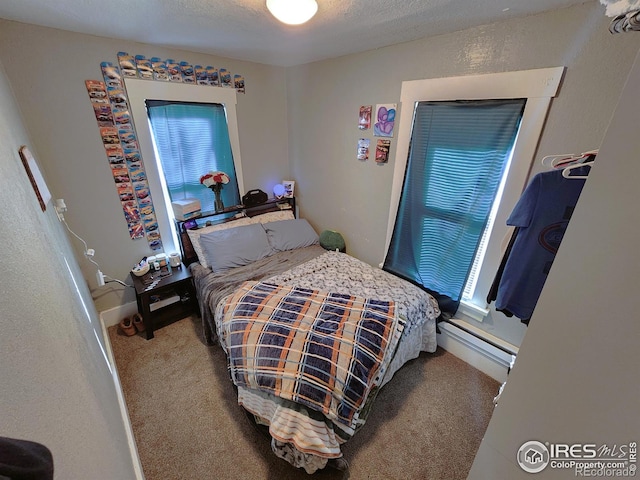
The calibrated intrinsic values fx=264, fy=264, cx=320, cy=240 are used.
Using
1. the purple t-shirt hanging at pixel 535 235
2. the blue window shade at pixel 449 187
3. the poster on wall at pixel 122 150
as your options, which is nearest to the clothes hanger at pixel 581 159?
the purple t-shirt hanging at pixel 535 235

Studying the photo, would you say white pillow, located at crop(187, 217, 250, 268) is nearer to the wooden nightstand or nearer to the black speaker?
the wooden nightstand

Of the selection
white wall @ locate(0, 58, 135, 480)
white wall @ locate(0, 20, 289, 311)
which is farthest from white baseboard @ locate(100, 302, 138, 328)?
white wall @ locate(0, 58, 135, 480)

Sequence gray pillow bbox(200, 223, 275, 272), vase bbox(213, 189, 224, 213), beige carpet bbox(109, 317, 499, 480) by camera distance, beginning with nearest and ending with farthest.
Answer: beige carpet bbox(109, 317, 499, 480), gray pillow bbox(200, 223, 275, 272), vase bbox(213, 189, 224, 213)

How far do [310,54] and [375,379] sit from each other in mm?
2542

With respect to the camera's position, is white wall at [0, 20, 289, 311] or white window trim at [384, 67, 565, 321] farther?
white wall at [0, 20, 289, 311]

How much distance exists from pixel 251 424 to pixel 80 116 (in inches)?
95.0

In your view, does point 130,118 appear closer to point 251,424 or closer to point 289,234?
point 289,234

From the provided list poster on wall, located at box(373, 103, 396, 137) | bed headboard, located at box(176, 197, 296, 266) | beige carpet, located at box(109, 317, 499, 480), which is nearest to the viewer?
beige carpet, located at box(109, 317, 499, 480)

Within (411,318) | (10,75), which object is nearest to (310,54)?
(10,75)

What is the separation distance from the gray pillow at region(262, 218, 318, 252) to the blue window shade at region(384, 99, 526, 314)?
0.93 metres

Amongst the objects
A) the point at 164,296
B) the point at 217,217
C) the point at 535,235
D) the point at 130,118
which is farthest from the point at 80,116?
the point at 535,235

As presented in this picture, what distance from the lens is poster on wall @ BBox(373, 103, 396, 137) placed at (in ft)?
6.80

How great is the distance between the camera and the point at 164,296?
2.46m

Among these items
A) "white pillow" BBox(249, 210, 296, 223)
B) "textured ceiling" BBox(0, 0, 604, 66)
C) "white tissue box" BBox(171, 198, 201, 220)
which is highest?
"textured ceiling" BBox(0, 0, 604, 66)
